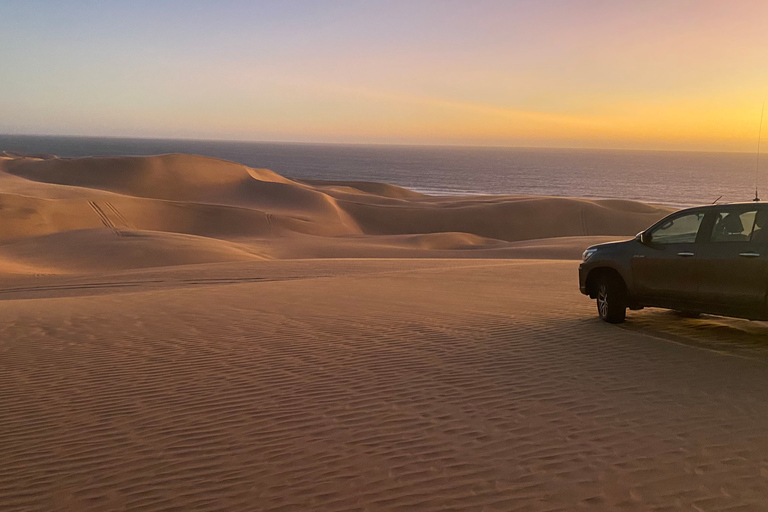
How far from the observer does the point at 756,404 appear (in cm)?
568

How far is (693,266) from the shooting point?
7.95 meters

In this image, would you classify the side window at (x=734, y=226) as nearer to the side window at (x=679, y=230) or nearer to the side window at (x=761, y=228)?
the side window at (x=761, y=228)

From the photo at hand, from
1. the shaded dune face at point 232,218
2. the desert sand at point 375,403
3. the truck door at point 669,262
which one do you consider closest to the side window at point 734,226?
the truck door at point 669,262

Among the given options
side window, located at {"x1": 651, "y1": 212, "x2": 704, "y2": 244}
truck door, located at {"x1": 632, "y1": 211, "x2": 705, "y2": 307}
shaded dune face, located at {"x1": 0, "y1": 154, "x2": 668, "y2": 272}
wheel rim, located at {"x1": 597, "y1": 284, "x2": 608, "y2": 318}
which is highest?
side window, located at {"x1": 651, "y1": 212, "x2": 704, "y2": 244}

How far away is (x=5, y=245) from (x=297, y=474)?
29.0 metres

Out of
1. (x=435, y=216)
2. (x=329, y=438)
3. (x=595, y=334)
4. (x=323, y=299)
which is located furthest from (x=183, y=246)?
(x=435, y=216)

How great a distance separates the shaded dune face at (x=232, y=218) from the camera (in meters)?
27.7

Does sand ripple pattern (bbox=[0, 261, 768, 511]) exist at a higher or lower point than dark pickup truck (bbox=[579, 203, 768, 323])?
lower

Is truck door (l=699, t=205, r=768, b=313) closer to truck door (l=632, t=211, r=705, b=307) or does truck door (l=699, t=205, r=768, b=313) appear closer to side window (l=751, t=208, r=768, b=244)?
side window (l=751, t=208, r=768, b=244)

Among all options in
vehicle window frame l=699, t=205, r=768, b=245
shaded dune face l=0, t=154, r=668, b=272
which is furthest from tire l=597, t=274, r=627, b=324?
shaded dune face l=0, t=154, r=668, b=272

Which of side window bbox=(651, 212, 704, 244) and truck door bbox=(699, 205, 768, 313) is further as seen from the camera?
side window bbox=(651, 212, 704, 244)

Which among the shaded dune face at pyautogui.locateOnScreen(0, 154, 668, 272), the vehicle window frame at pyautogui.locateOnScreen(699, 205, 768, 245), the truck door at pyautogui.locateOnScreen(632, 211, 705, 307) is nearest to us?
the vehicle window frame at pyautogui.locateOnScreen(699, 205, 768, 245)

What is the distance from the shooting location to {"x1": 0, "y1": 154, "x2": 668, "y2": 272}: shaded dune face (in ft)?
91.0

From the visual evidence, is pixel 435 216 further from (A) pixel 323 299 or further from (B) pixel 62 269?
(A) pixel 323 299
